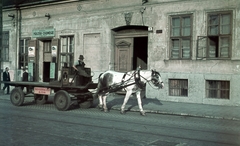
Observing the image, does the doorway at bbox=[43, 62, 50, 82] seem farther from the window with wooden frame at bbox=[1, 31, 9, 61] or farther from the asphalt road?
the asphalt road

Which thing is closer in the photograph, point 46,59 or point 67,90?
point 67,90

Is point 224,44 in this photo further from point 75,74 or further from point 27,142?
point 27,142

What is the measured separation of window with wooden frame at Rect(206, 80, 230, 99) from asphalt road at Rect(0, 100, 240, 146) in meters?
4.46

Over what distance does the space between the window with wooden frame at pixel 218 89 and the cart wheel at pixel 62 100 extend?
732cm

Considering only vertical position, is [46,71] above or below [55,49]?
below

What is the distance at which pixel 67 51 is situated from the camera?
21.4 metres

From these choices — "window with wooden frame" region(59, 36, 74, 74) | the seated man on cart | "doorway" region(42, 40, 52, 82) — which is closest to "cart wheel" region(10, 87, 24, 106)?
the seated man on cart

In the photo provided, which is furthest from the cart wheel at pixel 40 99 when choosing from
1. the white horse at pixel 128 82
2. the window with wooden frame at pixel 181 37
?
the window with wooden frame at pixel 181 37

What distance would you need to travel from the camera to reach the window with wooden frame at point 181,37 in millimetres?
16386

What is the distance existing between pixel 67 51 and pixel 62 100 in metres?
9.25

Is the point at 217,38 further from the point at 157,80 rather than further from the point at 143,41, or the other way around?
the point at 157,80

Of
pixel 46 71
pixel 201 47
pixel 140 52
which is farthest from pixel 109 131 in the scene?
pixel 46 71

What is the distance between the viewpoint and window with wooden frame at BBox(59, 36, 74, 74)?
21.2 m

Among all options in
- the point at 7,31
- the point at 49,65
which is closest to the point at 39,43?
the point at 49,65
